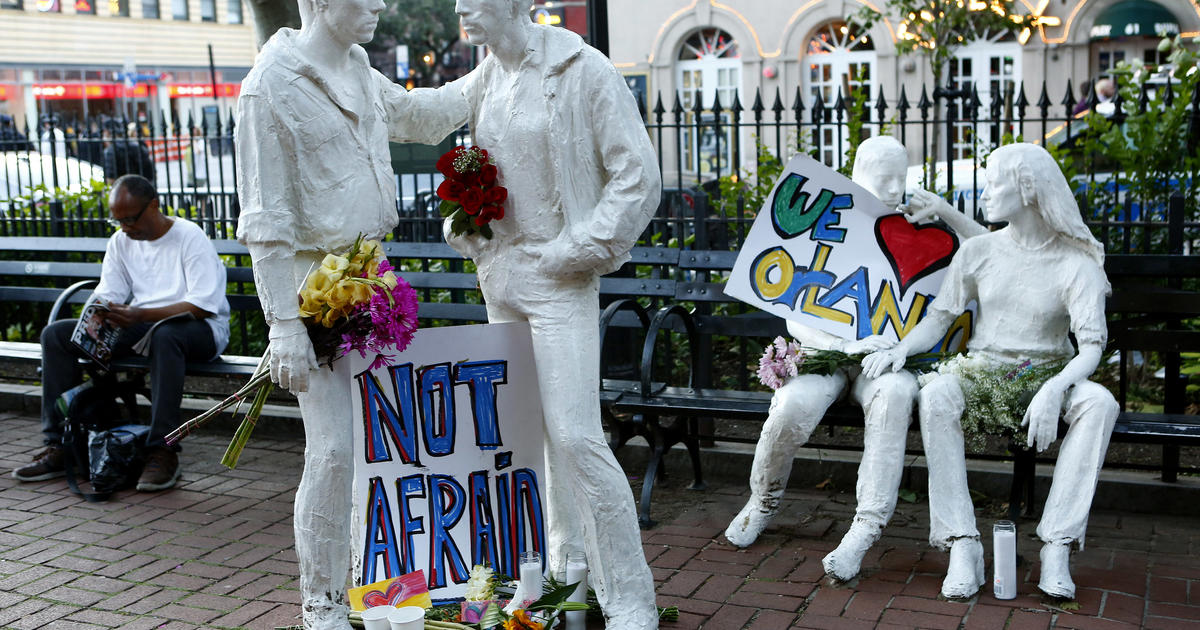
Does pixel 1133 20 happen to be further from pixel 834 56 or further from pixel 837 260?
pixel 837 260

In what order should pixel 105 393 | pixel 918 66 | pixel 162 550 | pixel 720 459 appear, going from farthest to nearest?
pixel 918 66 → pixel 105 393 → pixel 720 459 → pixel 162 550

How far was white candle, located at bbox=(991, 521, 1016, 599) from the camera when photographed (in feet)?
13.7

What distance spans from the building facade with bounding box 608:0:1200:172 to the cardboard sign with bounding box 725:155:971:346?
15719 mm

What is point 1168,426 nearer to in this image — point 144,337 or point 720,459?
point 720,459

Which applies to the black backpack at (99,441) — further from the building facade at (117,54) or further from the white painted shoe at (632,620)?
the building facade at (117,54)

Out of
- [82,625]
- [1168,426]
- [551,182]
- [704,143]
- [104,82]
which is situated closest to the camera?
[551,182]

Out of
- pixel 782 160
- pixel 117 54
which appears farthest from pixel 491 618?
pixel 117 54

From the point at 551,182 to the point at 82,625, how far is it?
7.37 ft

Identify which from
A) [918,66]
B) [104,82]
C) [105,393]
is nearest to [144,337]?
[105,393]

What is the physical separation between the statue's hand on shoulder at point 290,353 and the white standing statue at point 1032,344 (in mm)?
2146

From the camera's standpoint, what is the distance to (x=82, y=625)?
14.0ft

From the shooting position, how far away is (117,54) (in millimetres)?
41656

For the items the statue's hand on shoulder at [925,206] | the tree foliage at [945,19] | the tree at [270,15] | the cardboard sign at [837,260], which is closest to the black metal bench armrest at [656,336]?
the cardboard sign at [837,260]

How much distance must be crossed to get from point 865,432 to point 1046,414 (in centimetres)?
72
